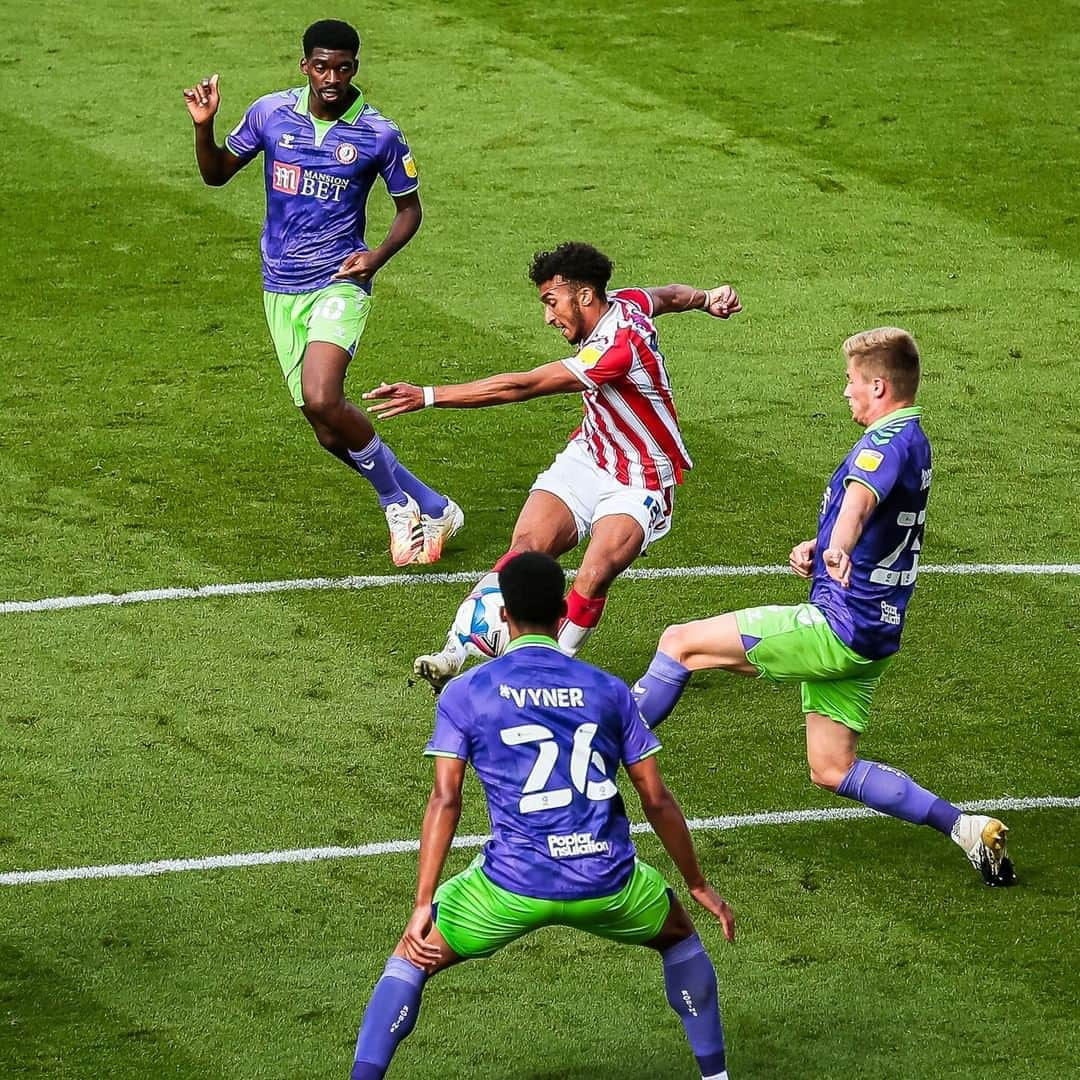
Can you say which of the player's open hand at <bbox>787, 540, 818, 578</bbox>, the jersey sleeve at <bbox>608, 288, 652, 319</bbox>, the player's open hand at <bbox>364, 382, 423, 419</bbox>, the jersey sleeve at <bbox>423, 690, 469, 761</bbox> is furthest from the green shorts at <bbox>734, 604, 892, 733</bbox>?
the jersey sleeve at <bbox>423, 690, 469, 761</bbox>

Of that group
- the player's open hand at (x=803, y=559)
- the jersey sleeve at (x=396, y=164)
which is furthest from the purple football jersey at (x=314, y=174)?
the player's open hand at (x=803, y=559)

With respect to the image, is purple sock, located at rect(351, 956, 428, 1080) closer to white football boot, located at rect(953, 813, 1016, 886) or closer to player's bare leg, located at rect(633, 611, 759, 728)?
player's bare leg, located at rect(633, 611, 759, 728)

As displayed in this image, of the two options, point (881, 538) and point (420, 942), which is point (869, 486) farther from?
point (420, 942)

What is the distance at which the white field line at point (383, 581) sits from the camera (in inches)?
400

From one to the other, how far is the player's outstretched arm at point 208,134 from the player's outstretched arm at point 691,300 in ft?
8.91

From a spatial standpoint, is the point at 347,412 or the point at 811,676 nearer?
the point at 811,676

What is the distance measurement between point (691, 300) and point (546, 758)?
14.2 feet

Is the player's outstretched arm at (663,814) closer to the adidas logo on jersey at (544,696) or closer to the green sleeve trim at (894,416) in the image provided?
the adidas logo on jersey at (544,696)

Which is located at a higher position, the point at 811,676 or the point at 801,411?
the point at 811,676

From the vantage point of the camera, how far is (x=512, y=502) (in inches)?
452

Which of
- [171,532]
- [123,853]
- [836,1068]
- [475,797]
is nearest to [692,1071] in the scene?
[836,1068]

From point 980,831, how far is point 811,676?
869 millimetres

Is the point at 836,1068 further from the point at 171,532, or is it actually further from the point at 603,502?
the point at 171,532

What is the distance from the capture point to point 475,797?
830 centimetres
